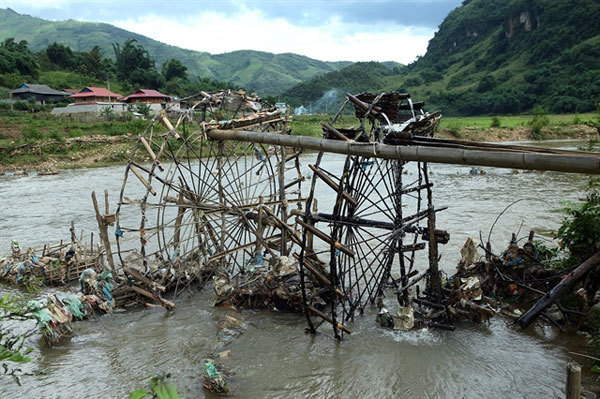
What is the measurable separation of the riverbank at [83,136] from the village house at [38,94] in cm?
961

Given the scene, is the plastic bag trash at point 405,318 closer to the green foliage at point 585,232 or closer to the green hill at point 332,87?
the green foliage at point 585,232

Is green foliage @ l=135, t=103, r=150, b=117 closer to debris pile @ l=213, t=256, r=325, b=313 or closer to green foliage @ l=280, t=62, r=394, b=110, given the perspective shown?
green foliage @ l=280, t=62, r=394, b=110

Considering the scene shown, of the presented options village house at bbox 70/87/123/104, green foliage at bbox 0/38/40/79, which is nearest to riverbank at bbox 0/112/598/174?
village house at bbox 70/87/123/104

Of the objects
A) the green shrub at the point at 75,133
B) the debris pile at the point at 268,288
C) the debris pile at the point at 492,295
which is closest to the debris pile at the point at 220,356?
the debris pile at the point at 268,288

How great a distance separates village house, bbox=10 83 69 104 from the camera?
52.0m

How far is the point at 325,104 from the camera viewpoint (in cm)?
8556

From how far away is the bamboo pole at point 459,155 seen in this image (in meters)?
4.91

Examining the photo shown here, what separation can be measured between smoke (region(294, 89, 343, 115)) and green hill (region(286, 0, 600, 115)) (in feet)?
10.9

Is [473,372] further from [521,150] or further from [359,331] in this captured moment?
[521,150]

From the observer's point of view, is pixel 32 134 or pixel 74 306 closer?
pixel 74 306

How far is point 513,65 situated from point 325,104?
34.8 metres

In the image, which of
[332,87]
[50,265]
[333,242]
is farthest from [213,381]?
[332,87]

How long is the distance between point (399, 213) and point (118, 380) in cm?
546

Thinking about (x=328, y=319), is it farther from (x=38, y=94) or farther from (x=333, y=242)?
(x=38, y=94)
